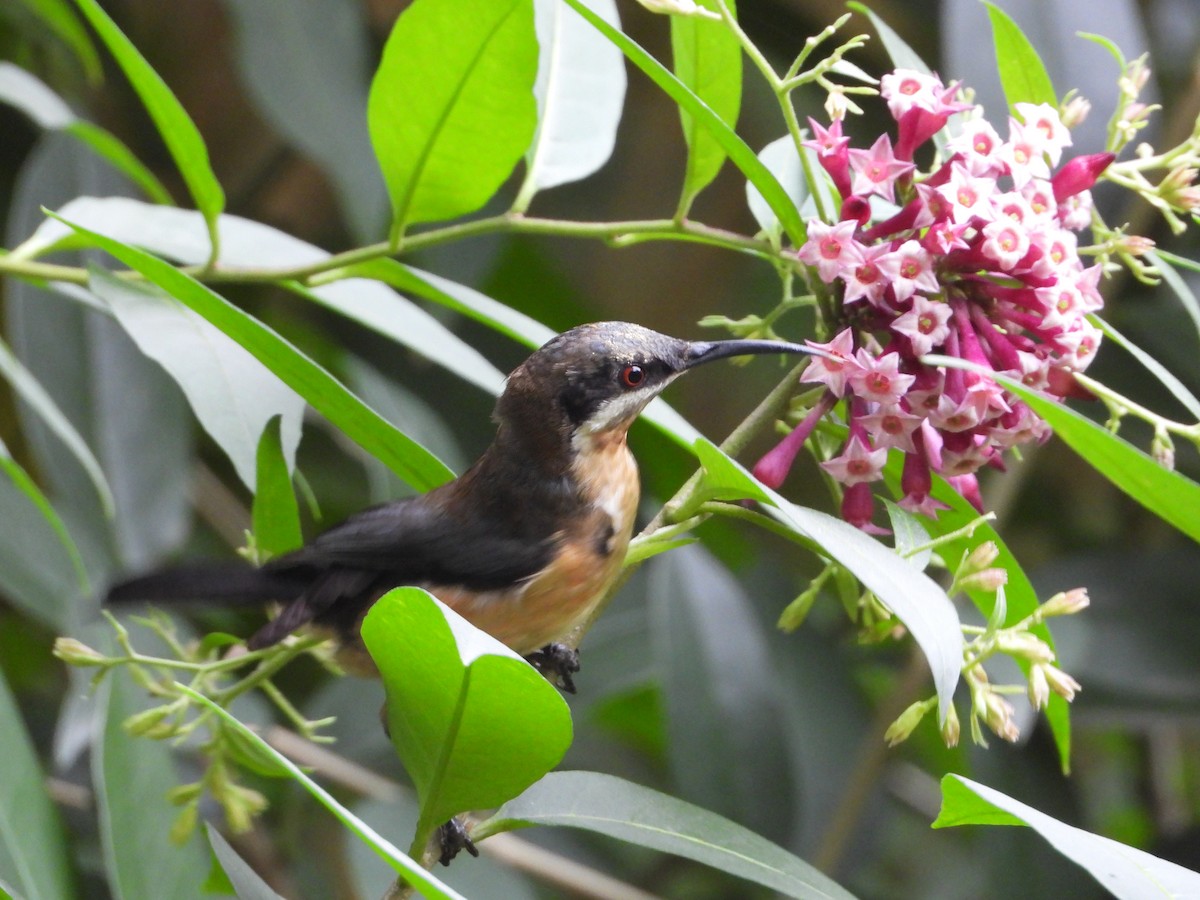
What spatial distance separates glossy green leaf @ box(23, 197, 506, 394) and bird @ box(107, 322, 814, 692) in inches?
3.9

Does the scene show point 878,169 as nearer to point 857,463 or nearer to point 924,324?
point 924,324

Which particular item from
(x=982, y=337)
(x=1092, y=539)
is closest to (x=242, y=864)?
(x=982, y=337)

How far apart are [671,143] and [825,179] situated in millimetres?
3397

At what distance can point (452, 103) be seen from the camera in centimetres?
135

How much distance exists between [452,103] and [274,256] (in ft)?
1.19

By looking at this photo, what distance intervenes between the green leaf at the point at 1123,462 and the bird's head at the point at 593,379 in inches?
21.0

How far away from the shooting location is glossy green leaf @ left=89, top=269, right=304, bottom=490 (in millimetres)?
1314

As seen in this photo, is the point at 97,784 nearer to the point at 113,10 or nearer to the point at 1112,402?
the point at 1112,402

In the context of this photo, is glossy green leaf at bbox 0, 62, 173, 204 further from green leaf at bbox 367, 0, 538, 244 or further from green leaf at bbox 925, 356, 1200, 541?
green leaf at bbox 925, 356, 1200, 541

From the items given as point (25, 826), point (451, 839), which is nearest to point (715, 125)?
point (451, 839)

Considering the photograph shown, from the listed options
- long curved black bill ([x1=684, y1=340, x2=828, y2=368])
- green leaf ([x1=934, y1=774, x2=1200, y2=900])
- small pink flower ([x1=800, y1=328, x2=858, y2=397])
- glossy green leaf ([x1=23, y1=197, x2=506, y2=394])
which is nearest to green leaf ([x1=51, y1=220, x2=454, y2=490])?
glossy green leaf ([x1=23, y1=197, x2=506, y2=394])

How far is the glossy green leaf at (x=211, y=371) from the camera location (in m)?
1.31

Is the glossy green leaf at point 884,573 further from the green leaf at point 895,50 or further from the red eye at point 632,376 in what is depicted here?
the green leaf at point 895,50

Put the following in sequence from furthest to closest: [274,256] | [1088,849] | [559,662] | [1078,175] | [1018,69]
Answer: [559,662]
[274,256]
[1018,69]
[1078,175]
[1088,849]
